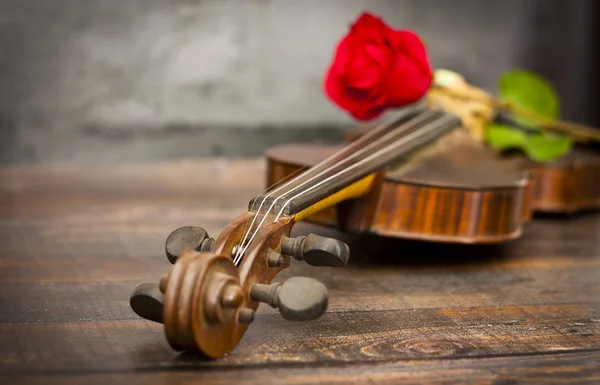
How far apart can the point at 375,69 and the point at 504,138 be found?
446 millimetres

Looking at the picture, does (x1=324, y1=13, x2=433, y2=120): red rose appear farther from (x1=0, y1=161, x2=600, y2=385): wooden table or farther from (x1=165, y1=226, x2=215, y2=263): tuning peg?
(x1=165, y1=226, x2=215, y2=263): tuning peg

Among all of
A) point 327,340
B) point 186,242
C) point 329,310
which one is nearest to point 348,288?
point 329,310

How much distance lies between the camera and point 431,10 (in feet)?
6.99

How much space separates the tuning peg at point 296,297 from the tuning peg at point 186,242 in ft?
0.25

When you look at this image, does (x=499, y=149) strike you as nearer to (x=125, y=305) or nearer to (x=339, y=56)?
(x=339, y=56)

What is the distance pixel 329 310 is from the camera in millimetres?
885

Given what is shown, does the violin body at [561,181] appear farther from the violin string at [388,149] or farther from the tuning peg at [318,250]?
the tuning peg at [318,250]

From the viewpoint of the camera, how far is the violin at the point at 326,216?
65 centimetres

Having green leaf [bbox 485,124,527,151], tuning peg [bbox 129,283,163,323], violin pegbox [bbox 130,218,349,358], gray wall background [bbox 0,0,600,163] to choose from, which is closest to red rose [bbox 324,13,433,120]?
green leaf [bbox 485,124,527,151]

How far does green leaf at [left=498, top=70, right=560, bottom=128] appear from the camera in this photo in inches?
61.4

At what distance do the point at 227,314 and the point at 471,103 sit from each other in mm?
959

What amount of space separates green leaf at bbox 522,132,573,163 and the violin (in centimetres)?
9

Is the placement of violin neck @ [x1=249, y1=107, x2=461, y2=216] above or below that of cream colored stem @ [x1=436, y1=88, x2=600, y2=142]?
below

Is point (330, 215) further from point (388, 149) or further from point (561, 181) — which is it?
point (561, 181)
